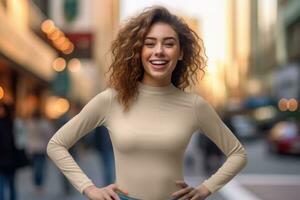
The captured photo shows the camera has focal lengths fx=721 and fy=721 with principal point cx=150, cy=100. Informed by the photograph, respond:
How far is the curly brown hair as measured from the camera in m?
3.07

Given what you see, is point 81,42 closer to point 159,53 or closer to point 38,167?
point 38,167

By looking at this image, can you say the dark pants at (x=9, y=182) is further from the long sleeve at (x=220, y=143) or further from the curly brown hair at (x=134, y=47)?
the long sleeve at (x=220, y=143)

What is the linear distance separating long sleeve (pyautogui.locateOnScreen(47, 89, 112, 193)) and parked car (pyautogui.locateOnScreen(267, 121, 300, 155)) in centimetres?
2470

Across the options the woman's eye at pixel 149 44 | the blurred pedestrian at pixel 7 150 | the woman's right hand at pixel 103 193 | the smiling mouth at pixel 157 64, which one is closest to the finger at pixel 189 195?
the woman's right hand at pixel 103 193

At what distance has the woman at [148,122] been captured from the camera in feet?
9.79

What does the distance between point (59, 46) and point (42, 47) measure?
4103mm

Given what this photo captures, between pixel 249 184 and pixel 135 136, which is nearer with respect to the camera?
pixel 135 136

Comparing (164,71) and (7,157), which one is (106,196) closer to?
(164,71)

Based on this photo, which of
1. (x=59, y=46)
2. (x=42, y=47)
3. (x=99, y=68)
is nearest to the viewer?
(x=59, y=46)

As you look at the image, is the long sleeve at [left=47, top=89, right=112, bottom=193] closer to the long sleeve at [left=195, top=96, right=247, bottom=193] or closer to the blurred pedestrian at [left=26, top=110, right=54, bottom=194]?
the long sleeve at [left=195, top=96, right=247, bottom=193]

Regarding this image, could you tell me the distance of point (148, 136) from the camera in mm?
2957

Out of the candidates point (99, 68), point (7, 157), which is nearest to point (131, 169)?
point (7, 157)

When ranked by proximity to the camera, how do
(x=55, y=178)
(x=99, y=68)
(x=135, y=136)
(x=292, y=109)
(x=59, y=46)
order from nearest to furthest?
(x=135, y=136) < (x=55, y=178) < (x=59, y=46) < (x=292, y=109) < (x=99, y=68)

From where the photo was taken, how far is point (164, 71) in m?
3.06
